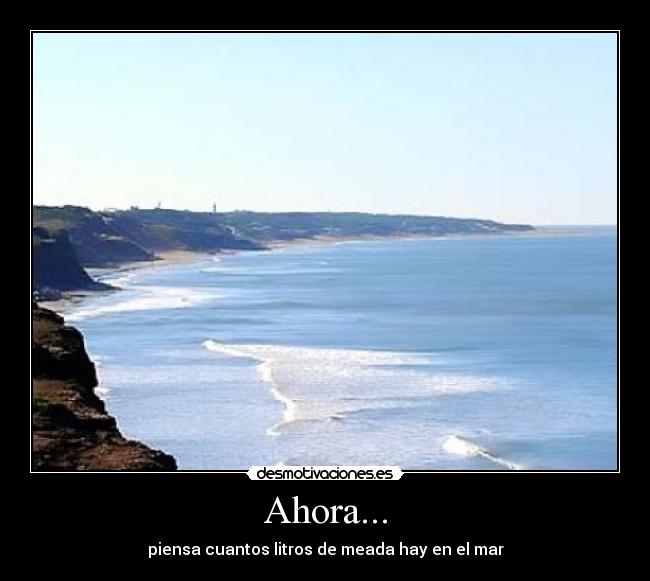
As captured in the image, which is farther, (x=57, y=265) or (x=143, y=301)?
(x=57, y=265)

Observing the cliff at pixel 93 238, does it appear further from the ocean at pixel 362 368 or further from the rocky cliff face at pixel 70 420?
the rocky cliff face at pixel 70 420

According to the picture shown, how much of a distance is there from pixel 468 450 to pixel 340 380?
734 centimetres

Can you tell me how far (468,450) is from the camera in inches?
650

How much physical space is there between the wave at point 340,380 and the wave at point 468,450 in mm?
2052

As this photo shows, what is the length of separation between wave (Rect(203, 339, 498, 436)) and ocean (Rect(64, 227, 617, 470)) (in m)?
0.07

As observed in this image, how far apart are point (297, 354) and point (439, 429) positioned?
30.0 feet

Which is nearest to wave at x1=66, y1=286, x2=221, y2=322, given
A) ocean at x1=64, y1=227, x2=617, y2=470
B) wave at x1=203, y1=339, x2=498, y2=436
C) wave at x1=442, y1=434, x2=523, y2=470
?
ocean at x1=64, y1=227, x2=617, y2=470

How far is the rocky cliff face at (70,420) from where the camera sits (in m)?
11.1

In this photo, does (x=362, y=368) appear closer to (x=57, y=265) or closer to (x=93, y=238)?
(x=57, y=265)

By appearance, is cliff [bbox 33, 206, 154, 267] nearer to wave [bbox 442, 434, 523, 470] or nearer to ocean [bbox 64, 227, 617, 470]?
ocean [bbox 64, 227, 617, 470]

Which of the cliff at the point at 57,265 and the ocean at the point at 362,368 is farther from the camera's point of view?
the cliff at the point at 57,265

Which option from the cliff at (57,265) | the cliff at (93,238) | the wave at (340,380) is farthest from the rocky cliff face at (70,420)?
the cliff at (93,238)

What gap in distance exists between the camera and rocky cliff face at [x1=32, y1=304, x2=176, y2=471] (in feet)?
36.3

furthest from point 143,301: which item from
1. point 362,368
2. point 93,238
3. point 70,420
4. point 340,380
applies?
point 70,420
